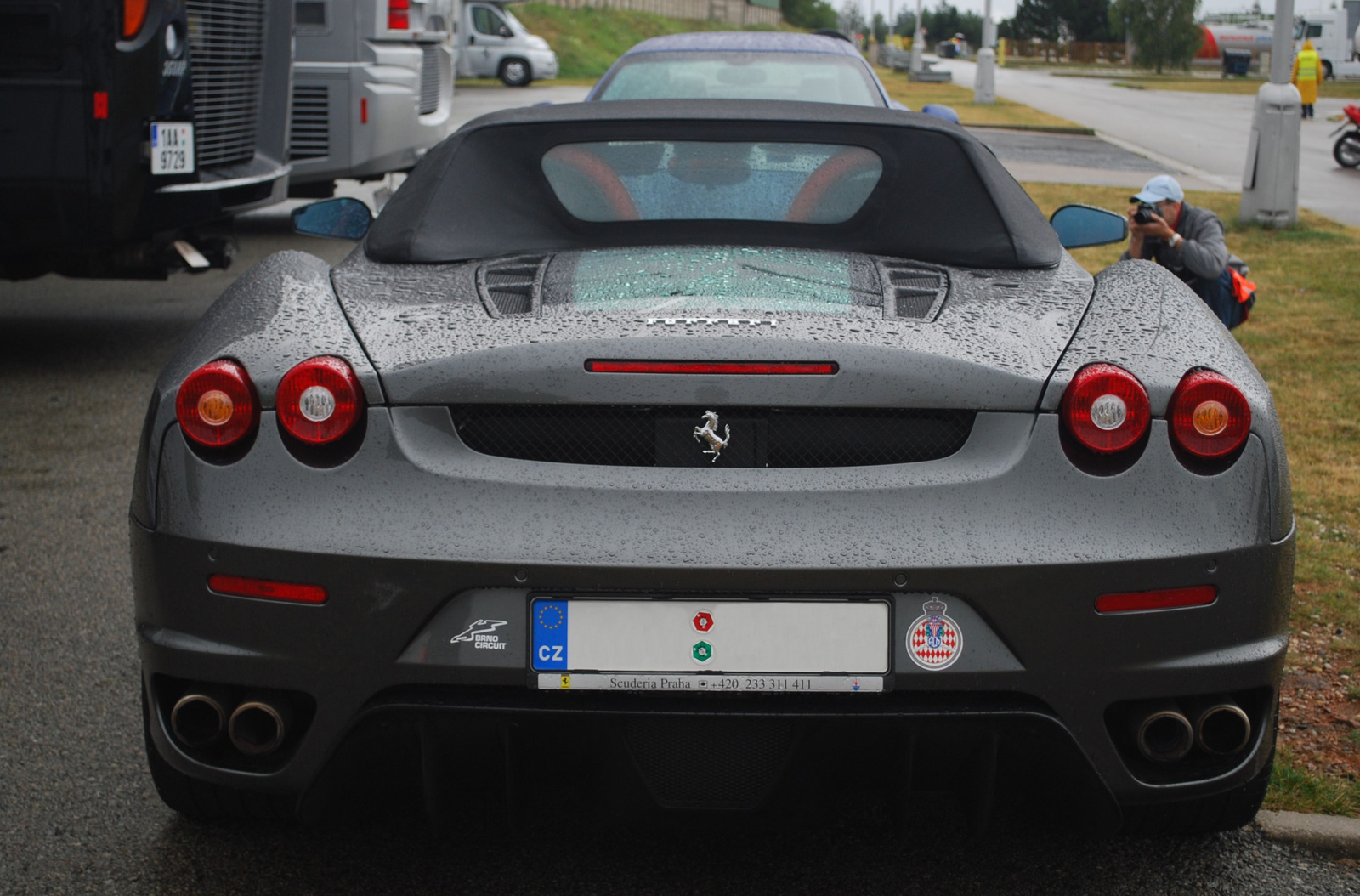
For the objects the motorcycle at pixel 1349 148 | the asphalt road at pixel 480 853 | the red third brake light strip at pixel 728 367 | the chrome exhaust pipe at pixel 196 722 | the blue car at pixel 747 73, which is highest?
the motorcycle at pixel 1349 148

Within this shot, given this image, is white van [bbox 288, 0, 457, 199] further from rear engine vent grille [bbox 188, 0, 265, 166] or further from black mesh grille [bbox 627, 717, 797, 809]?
black mesh grille [bbox 627, 717, 797, 809]

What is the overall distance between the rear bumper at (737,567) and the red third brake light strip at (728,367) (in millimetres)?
147

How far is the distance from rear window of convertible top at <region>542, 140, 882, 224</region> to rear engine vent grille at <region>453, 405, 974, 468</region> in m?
0.97

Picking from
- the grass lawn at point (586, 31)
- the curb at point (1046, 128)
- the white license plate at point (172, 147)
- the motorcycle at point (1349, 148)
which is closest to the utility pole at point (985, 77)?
the curb at point (1046, 128)

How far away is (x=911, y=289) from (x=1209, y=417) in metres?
0.55

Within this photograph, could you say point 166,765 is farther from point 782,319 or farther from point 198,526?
point 782,319

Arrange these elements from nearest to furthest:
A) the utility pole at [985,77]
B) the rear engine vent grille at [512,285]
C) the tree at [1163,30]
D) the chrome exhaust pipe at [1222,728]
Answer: the chrome exhaust pipe at [1222,728] → the rear engine vent grille at [512,285] → the utility pole at [985,77] → the tree at [1163,30]

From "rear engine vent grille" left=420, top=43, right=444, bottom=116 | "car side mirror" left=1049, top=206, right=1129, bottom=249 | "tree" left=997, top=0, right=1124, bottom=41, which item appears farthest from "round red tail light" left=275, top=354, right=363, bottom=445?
"tree" left=997, top=0, right=1124, bottom=41

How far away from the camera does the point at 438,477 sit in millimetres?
2139

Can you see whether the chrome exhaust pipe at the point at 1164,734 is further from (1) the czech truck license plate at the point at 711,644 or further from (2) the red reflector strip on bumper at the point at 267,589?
(2) the red reflector strip on bumper at the point at 267,589

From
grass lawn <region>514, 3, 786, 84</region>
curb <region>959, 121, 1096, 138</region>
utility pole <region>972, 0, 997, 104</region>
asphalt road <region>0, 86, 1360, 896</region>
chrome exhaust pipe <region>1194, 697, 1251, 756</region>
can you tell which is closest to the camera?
chrome exhaust pipe <region>1194, 697, 1251, 756</region>

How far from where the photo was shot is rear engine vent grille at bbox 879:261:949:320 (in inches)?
93.1

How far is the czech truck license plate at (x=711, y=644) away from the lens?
2092mm

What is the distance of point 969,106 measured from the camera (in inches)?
1260
